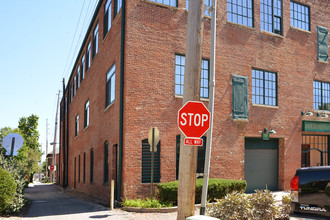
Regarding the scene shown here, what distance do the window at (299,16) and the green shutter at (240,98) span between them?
5505mm

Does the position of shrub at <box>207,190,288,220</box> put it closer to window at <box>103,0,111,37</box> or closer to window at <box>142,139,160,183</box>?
window at <box>142,139,160,183</box>

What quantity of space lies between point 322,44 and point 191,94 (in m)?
16.3

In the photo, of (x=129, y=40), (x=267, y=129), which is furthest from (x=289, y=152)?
(x=129, y=40)

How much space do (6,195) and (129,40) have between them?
783 cm

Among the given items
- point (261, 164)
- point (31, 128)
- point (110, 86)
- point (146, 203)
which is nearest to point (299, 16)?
point (261, 164)

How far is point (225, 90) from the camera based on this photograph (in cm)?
1738

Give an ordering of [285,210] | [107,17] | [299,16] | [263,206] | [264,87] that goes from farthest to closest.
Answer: [299,16], [107,17], [264,87], [285,210], [263,206]

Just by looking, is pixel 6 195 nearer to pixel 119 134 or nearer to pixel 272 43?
pixel 119 134

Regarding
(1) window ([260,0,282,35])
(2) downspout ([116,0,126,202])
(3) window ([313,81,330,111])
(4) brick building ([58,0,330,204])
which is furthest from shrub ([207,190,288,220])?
(3) window ([313,81,330,111])

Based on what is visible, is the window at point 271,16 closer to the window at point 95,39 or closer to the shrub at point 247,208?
the window at point 95,39

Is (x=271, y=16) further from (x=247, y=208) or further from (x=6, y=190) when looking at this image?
(x=6, y=190)

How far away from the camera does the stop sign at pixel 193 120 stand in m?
7.57

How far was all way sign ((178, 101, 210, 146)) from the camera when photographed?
24.8 ft

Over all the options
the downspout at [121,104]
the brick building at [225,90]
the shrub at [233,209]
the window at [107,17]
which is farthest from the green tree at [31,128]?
the shrub at [233,209]
